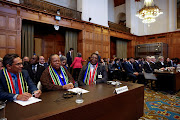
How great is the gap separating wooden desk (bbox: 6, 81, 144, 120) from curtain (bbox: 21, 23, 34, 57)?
593 cm

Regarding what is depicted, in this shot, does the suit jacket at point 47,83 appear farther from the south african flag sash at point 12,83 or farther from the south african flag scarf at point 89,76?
the south african flag scarf at point 89,76

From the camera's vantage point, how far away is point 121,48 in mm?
13133

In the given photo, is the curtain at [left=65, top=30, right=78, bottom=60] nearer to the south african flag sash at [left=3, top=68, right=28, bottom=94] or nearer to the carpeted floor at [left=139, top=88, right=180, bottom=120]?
the carpeted floor at [left=139, top=88, right=180, bottom=120]

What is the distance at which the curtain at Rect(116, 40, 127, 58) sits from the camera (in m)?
12.8

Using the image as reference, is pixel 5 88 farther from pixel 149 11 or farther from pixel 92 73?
pixel 149 11

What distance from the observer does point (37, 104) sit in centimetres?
149

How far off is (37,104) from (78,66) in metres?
5.10

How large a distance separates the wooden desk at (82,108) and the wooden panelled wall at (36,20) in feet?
18.0

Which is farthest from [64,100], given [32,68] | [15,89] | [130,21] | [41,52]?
[130,21]

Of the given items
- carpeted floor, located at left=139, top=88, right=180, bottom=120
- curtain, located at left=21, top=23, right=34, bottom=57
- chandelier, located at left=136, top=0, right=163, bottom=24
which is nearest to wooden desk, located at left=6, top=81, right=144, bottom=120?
carpeted floor, located at left=139, top=88, right=180, bottom=120

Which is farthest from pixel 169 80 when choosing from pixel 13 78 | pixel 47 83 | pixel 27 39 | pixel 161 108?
pixel 27 39

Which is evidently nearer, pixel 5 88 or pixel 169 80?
pixel 5 88

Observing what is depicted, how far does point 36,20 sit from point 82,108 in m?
6.46

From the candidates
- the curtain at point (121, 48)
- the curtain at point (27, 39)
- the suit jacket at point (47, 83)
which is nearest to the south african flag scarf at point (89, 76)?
the suit jacket at point (47, 83)
